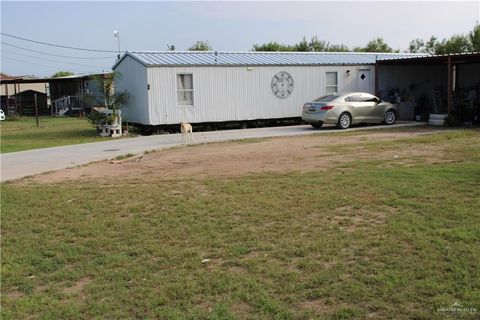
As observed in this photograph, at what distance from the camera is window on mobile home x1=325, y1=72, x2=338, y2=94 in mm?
23438

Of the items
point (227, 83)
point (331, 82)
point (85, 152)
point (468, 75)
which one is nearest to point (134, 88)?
point (227, 83)

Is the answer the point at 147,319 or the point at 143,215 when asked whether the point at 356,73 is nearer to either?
the point at 143,215

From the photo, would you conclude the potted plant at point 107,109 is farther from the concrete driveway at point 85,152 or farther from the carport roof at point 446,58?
the carport roof at point 446,58

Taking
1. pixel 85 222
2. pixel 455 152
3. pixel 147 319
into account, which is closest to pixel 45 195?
pixel 85 222

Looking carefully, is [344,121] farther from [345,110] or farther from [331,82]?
Answer: [331,82]

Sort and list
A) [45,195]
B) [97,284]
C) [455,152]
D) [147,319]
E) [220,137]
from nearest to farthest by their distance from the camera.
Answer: [147,319] < [97,284] < [45,195] < [455,152] < [220,137]

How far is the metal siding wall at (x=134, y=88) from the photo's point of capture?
20178mm

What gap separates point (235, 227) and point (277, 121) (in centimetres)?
1727

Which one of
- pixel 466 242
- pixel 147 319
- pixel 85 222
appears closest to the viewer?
pixel 147 319

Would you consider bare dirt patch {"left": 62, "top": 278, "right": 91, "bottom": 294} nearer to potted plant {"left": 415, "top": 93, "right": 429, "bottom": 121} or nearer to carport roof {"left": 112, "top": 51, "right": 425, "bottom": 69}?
carport roof {"left": 112, "top": 51, "right": 425, "bottom": 69}

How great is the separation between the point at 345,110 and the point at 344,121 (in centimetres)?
40

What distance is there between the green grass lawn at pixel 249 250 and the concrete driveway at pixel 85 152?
11.3ft

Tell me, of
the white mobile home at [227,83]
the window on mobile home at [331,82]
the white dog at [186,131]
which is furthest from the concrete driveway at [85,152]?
the window on mobile home at [331,82]

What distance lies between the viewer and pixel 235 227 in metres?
6.05
